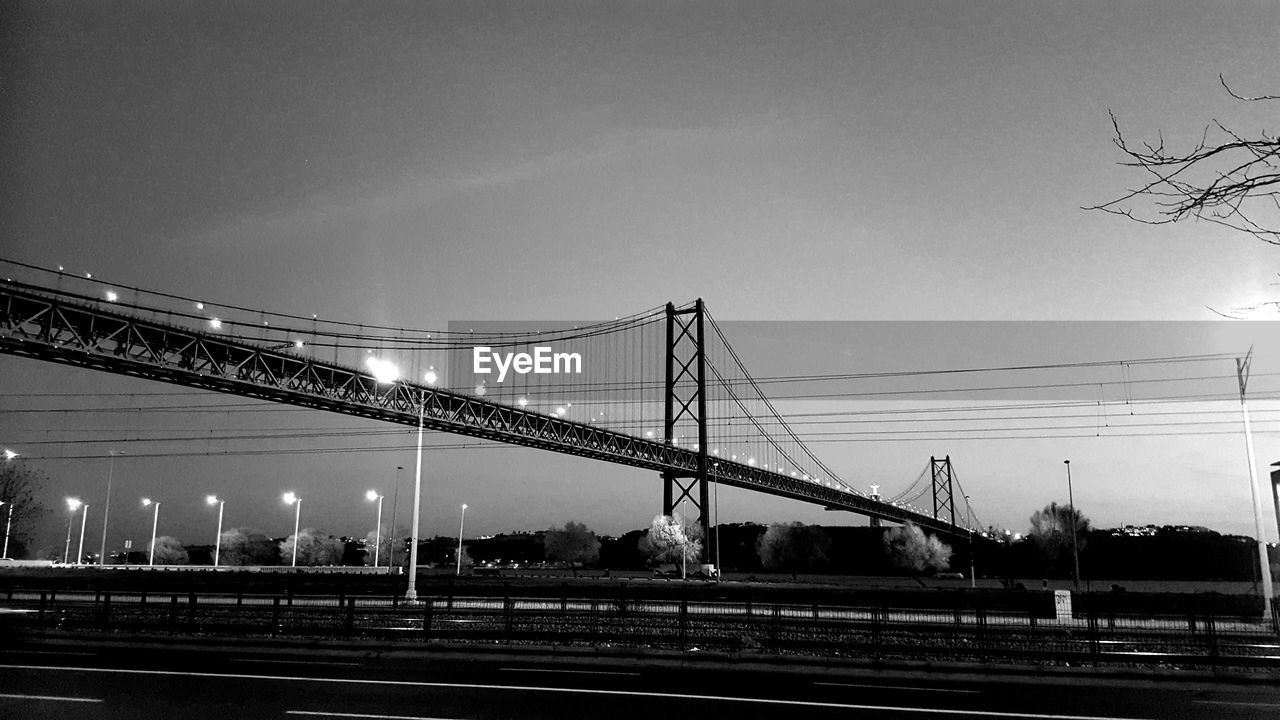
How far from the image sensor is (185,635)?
19.9 m

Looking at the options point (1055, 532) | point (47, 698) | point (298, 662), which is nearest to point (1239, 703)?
point (298, 662)

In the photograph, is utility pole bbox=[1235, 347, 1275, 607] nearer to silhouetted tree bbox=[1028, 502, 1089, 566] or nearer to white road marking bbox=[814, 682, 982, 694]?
white road marking bbox=[814, 682, 982, 694]

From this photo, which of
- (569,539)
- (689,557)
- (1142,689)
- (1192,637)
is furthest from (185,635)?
(569,539)

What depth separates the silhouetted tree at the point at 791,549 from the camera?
401 feet

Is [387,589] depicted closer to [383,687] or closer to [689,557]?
[383,687]

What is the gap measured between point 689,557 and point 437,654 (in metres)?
53.6

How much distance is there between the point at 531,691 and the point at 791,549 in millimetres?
114435

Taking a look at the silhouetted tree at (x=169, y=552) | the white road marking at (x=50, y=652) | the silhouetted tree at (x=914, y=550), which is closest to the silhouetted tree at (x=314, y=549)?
the silhouetted tree at (x=169, y=552)

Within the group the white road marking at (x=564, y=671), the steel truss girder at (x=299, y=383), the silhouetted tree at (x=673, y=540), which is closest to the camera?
the white road marking at (x=564, y=671)

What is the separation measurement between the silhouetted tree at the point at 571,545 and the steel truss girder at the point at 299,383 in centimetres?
3912

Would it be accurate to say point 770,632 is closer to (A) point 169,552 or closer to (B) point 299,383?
(B) point 299,383

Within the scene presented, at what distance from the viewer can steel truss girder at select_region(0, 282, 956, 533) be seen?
152ft

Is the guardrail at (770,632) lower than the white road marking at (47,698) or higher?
lower

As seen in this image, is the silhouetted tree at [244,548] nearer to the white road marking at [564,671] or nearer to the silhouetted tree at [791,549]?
the silhouetted tree at [791,549]
